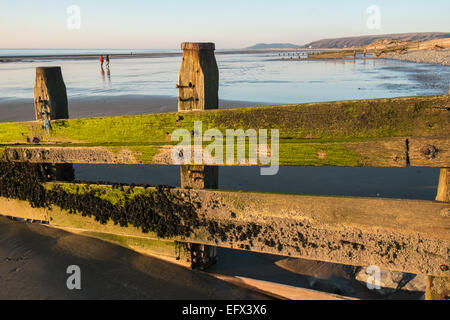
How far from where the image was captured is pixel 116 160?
3.22 metres

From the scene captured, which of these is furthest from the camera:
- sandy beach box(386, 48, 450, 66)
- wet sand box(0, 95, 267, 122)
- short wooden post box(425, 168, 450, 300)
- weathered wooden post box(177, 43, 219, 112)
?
sandy beach box(386, 48, 450, 66)

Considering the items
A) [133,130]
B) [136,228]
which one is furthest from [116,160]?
[136,228]

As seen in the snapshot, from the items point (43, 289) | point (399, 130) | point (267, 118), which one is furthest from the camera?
point (43, 289)

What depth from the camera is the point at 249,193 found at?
2.82 m

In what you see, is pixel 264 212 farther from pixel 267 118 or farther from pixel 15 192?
pixel 15 192

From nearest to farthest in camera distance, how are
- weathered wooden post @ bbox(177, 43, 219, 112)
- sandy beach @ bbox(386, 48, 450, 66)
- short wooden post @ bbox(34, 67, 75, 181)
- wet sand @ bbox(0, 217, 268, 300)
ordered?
weathered wooden post @ bbox(177, 43, 219, 112) < wet sand @ bbox(0, 217, 268, 300) < short wooden post @ bbox(34, 67, 75, 181) < sandy beach @ bbox(386, 48, 450, 66)

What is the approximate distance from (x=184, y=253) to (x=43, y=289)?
4.47ft

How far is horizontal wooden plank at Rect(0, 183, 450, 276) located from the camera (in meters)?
2.40

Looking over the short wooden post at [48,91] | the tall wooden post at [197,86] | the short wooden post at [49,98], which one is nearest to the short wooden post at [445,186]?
the tall wooden post at [197,86]

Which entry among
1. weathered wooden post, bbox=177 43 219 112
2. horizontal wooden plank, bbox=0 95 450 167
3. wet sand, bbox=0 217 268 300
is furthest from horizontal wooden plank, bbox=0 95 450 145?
wet sand, bbox=0 217 268 300

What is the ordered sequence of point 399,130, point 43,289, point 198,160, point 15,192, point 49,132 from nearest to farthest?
point 399,130 → point 198,160 → point 43,289 → point 49,132 → point 15,192

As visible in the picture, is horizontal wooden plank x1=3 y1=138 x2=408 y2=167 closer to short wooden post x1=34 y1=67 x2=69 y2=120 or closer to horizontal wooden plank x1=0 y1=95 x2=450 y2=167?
horizontal wooden plank x1=0 y1=95 x2=450 y2=167

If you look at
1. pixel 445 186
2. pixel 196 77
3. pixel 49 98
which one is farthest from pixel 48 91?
pixel 445 186

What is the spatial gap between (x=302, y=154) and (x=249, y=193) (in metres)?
0.53
